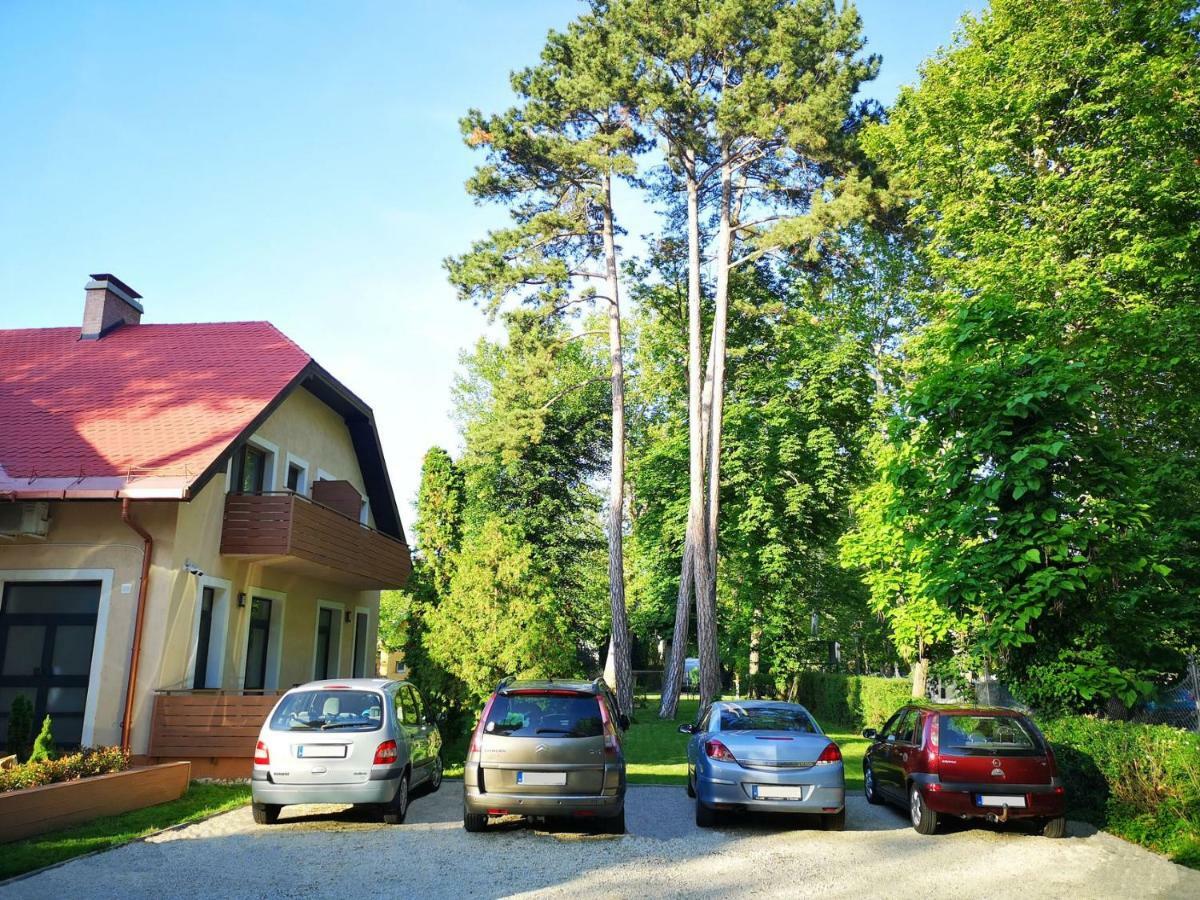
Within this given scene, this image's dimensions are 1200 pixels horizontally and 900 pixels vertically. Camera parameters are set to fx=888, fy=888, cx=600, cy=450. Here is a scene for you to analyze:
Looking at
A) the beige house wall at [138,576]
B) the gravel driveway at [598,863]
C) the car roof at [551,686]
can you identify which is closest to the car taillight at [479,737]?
the car roof at [551,686]

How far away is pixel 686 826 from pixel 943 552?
202 inches

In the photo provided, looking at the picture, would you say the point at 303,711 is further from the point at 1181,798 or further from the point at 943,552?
the point at 1181,798

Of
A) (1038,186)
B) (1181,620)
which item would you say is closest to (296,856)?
(1181,620)

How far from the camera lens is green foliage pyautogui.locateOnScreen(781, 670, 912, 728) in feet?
81.1

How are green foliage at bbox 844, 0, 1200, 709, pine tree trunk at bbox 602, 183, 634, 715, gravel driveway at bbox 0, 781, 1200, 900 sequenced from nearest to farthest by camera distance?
gravel driveway at bbox 0, 781, 1200, 900 < green foliage at bbox 844, 0, 1200, 709 < pine tree trunk at bbox 602, 183, 634, 715

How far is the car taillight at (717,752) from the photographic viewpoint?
33.0 ft

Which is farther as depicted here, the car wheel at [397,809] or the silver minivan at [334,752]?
the car wheel at [397,809]

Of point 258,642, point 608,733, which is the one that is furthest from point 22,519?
point 608,733

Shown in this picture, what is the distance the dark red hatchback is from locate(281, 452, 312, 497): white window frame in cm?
1264

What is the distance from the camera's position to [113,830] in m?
9.25

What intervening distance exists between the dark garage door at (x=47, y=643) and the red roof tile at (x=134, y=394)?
74.9 inches

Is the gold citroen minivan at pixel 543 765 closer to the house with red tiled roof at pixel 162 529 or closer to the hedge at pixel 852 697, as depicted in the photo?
the house with red tiled roof at pixel 162 529

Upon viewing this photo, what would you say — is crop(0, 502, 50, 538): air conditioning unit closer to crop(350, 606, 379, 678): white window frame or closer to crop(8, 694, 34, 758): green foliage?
crop(8, 694, 34, 758): green foliage

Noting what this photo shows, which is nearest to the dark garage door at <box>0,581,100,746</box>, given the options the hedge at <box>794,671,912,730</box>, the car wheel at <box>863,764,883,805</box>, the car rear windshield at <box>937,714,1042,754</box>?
the car wheel at <box>863,764,883,805</box>
